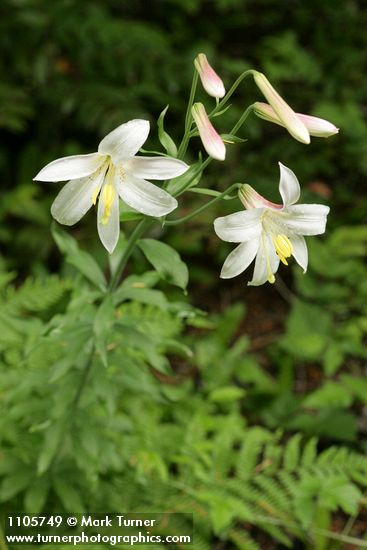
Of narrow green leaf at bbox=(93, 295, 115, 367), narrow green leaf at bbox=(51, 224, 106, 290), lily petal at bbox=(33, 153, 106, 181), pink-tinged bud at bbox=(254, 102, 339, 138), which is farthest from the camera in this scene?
narrow green leaf at bbox=(51, 224, 106, 290)

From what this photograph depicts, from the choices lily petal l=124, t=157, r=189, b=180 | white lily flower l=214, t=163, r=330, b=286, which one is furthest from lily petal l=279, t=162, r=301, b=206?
lily petal l=124, t=157, r=189, b=180

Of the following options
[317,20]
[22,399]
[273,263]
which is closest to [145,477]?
[22,399]

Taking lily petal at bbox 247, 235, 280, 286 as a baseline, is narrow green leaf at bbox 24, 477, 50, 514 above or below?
below

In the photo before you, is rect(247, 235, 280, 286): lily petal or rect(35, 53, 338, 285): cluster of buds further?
rect(247, 235, 280, 286): lily petal

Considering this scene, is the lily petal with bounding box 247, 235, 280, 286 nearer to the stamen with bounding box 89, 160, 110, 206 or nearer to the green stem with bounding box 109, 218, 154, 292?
the green stem with bounding box 109, 218, 154, 292

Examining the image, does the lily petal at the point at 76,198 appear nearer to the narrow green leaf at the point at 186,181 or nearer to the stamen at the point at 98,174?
the stamen at the point at 98,174

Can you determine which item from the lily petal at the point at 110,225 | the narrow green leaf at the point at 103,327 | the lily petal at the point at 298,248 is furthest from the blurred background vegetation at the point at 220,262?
the lily petal at the point at 298,248
